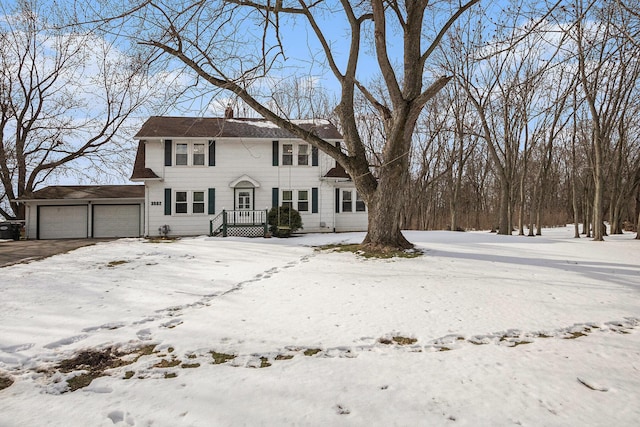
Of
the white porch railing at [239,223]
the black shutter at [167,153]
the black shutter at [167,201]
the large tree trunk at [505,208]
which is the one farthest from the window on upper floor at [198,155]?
the large tree trunk at [505,208]

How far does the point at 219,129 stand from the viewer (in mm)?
20453

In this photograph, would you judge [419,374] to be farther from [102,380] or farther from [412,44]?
[412,44]

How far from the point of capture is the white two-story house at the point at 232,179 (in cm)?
1944

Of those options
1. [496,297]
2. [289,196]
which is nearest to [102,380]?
[496,297]

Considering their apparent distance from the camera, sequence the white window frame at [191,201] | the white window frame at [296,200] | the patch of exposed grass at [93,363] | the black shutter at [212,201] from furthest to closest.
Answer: the white window frame at [296,200] < the black shutter at [212,201] < the white window frame at [191,201] < the patch of exposed grass at [93,363]

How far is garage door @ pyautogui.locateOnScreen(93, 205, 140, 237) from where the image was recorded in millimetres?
22203

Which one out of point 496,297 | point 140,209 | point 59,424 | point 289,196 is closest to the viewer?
point 59,424

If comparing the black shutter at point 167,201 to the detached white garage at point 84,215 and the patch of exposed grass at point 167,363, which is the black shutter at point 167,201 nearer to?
the detached white garage at point 84,215

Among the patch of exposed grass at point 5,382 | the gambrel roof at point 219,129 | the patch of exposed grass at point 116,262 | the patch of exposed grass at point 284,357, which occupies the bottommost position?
the patch of exposed grass at point 5,382

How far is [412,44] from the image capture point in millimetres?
10602

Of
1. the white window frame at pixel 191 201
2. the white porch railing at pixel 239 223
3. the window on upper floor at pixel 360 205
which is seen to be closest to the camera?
the white porch railing at pixel 239 223

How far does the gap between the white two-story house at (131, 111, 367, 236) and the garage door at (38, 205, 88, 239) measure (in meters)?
5.22

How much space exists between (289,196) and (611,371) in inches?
701

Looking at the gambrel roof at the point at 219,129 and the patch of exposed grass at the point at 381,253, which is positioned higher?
the gambrel roof at the point at 219,129
